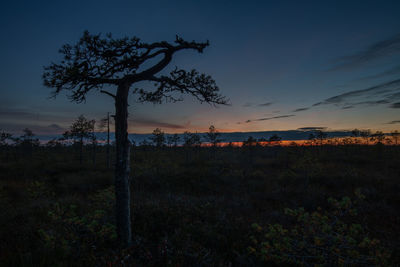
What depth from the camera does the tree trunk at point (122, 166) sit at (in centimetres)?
459

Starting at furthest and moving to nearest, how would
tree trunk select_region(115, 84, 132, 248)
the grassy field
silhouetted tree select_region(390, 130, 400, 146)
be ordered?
silhouetted tree select_region(390, 130, 400, 146) → tree trunk select_region(115, 84, 132, 248) → the grassy field

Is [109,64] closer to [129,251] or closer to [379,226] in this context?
[129,251]

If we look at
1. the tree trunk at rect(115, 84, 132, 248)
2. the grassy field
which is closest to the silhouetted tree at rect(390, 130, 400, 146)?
the grassy field

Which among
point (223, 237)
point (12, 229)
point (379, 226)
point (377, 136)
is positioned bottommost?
point (379, 226)

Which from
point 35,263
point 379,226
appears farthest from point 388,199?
point 35,263

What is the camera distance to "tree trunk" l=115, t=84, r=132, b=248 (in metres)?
4.59

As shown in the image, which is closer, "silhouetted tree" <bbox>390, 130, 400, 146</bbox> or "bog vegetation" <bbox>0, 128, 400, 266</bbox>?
"bog vegetation" <bbox>0, 128, 400, 266</bbox>

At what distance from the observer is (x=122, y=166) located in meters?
4.59

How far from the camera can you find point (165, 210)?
8.30 metres

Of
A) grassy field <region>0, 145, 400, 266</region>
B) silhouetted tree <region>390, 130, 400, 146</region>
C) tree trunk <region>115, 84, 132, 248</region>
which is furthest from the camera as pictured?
silhouetted tree <region>390, 130, 400, 146</region>

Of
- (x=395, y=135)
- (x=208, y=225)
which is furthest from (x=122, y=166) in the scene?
(x=395, y=135)

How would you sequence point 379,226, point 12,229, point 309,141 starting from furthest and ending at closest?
point 309,141, point 379,226, point 12,229

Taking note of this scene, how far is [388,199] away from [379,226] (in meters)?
5.57

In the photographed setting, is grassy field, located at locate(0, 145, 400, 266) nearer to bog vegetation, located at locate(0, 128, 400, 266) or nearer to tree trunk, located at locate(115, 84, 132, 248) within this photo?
bog vegetation, located at locate(0, 128, 400, 266)
